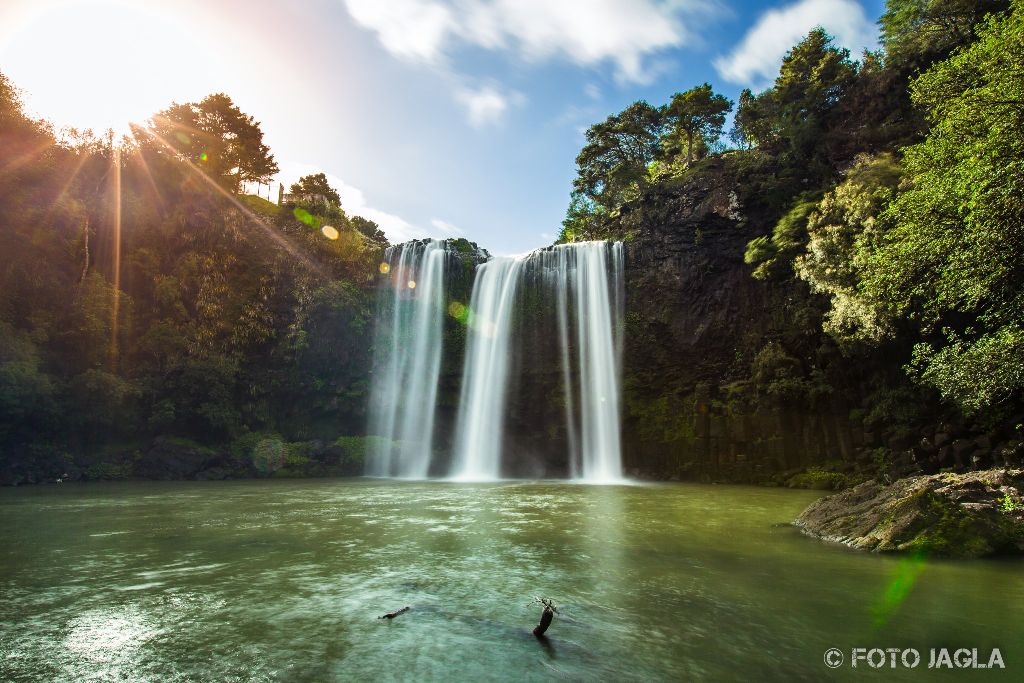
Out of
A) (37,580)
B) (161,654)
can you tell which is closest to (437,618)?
(161,654)

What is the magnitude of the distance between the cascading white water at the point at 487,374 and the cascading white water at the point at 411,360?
1.74 meters

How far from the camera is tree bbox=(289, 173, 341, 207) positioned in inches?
1743

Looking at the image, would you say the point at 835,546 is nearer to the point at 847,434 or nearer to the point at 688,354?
the point at 847,434

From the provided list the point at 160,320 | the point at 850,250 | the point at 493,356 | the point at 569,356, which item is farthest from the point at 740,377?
the point at 160,320

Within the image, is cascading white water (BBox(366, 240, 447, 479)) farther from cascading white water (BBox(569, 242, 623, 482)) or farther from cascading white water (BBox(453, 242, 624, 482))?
cascading white water (BBox(569, 242, 623, 482))

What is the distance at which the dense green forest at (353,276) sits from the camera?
11.8 m

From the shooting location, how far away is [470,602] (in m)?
5.29

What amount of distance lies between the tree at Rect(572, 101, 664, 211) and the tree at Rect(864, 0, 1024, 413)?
22.7 m

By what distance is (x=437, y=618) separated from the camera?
4.79 metres

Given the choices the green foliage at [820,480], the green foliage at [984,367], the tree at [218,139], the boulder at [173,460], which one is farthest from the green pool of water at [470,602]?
the tree at [218,139]

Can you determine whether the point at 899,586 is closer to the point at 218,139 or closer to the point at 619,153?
the point at 619,153

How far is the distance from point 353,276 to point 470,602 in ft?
83.3

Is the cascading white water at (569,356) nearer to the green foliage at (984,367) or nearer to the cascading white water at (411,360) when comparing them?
the cascading white water at (411,360)

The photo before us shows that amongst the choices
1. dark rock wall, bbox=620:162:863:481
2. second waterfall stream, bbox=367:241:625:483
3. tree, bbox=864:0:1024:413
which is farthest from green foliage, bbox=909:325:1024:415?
second waterfall stream, bbox=367:241:625:483
